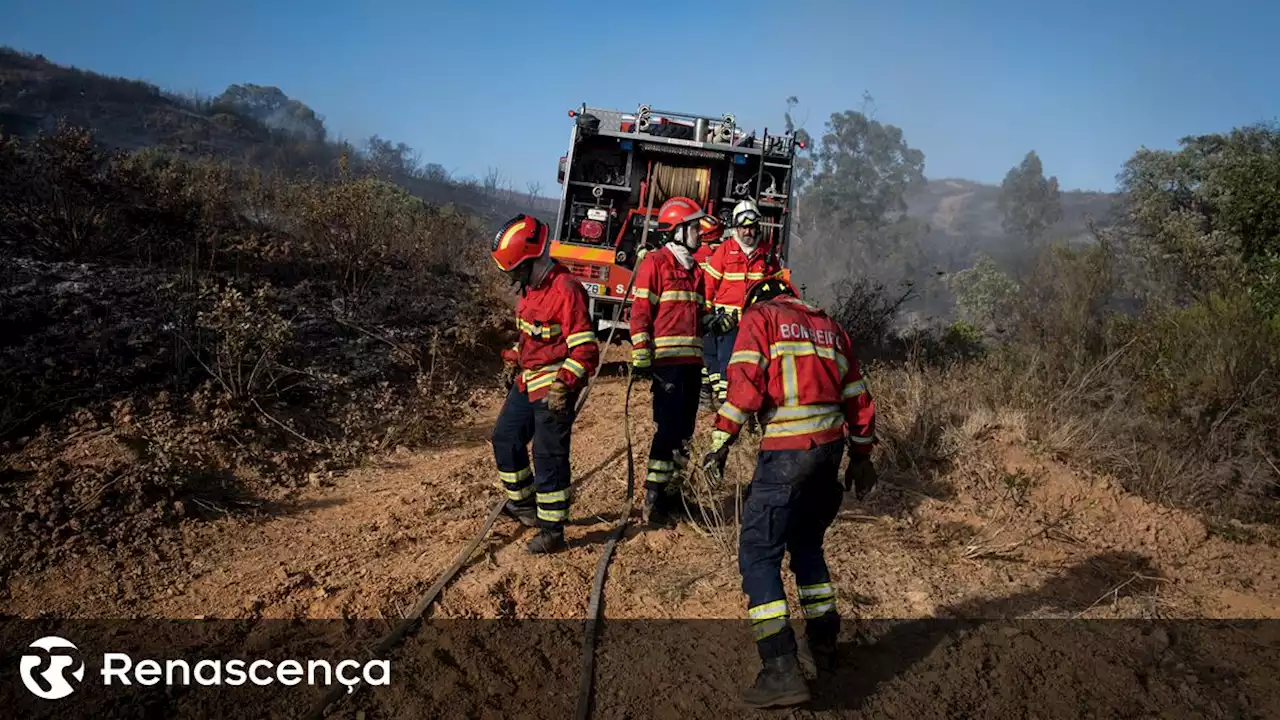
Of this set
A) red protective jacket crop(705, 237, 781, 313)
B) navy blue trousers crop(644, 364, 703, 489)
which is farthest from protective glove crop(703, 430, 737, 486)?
red protective jacket crop(705, 237, 781, 313)

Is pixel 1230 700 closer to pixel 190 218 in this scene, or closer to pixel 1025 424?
pixel 1025 424

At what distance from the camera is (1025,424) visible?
670 centimetres

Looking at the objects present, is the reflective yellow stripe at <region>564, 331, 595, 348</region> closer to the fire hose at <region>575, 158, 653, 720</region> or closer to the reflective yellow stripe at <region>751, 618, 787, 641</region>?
the fire hose at <region>575, 158, 653, 720</region>

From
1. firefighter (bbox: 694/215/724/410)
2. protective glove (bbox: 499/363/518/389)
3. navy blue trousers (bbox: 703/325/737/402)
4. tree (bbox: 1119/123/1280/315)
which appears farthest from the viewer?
tree (bbox: 1119/123/1280/315)

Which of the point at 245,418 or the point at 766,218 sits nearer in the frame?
the point at 245,418

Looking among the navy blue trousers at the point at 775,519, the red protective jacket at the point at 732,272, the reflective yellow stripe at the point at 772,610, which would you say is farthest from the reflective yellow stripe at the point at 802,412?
the red protective jacket at the point at 732,272

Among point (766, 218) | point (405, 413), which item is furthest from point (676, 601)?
point (766, 218)

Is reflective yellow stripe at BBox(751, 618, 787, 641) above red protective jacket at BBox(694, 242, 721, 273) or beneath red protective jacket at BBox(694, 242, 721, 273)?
beneath

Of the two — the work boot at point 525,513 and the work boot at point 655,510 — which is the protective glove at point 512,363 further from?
the work boot at point 655,510

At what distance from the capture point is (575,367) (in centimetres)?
440

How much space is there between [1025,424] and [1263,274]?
410 cm

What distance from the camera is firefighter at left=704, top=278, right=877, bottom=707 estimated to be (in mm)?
3312

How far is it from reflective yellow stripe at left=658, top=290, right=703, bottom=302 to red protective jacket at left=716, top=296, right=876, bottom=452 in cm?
188

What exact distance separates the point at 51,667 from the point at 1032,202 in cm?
6738
